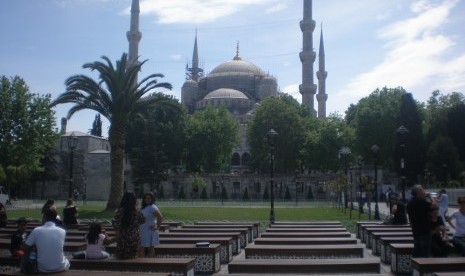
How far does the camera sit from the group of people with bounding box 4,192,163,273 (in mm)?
6965

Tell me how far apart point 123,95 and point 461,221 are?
2311cm

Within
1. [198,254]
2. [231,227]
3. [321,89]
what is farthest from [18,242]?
[321,89]

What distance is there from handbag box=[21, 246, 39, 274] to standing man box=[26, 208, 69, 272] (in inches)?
1.9

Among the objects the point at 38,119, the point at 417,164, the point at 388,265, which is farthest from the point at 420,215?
the point at 417,164

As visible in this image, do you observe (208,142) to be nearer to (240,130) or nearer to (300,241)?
(240,130)

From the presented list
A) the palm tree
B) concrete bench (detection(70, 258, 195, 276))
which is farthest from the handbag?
the palm tree

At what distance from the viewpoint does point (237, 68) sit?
100312mm

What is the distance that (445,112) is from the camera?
57250 mm

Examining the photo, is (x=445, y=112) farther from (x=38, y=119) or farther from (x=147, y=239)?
(x=147, y=239)

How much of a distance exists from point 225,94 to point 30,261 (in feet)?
276

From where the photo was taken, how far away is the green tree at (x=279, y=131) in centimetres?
5959

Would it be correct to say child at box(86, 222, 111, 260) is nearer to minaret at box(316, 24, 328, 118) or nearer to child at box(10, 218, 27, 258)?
child at box(10, 218, 27, 258)

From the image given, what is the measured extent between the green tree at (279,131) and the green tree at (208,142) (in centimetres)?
309

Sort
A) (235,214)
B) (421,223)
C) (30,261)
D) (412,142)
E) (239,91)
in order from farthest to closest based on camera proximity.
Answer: (239,91)
(412,142)
(235,214)
(421,223)
(30,261)
